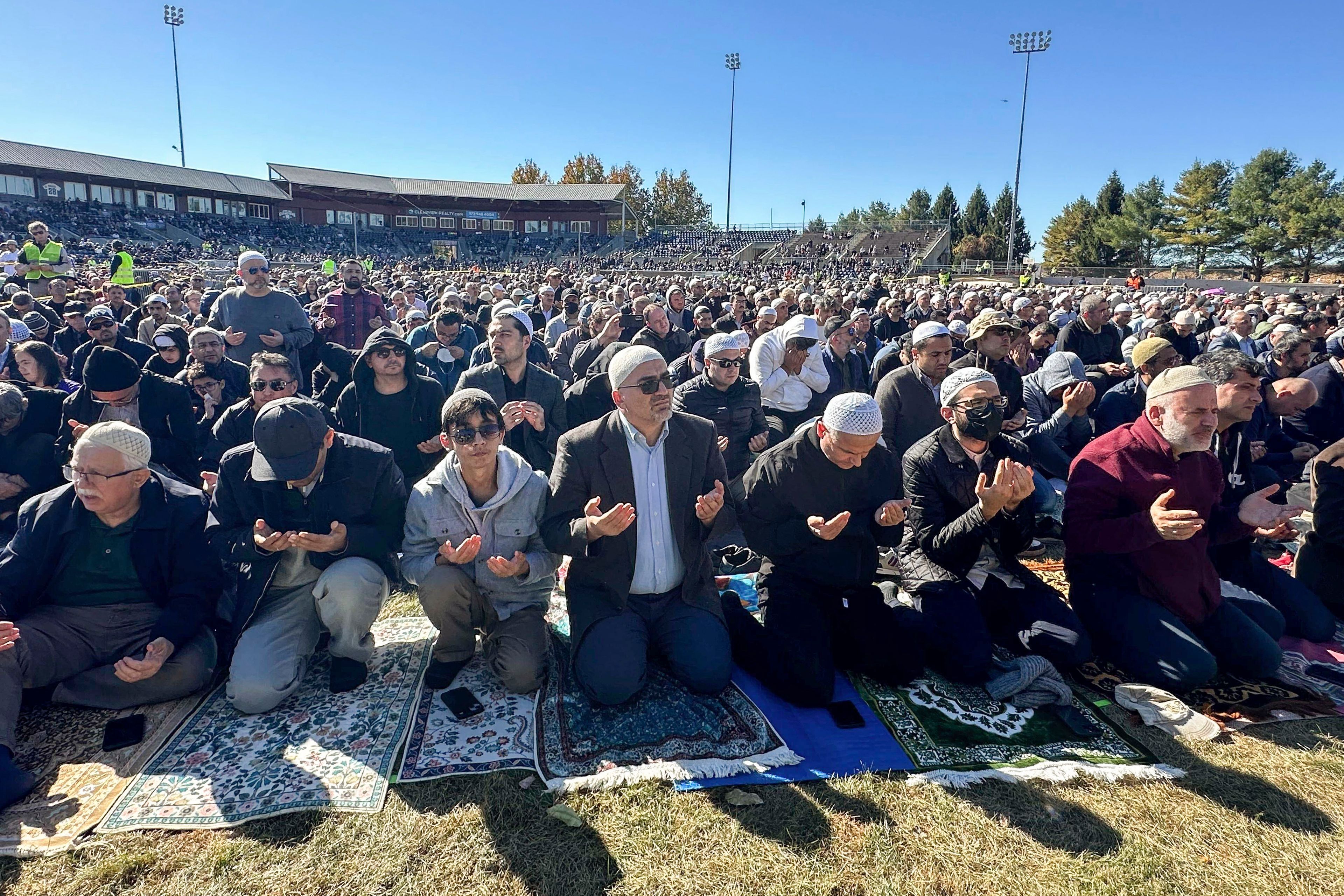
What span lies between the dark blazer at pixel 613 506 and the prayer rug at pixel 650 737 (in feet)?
1.11

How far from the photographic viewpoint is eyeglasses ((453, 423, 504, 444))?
349 cm

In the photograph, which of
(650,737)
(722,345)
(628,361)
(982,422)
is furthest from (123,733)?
(722,345)

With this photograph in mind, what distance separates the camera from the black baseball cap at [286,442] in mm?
3455

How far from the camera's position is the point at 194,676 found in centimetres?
347

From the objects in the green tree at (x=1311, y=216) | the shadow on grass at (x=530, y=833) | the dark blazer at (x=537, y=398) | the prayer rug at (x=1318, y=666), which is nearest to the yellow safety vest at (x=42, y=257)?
the dark blazer at (x=537, y=398)

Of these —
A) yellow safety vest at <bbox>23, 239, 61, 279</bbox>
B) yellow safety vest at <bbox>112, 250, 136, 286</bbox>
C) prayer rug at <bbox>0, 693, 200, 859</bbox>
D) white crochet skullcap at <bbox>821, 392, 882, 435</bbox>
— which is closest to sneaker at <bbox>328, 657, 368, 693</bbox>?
prayer rug at <bbox>0, 693, 200, 859</bbox>

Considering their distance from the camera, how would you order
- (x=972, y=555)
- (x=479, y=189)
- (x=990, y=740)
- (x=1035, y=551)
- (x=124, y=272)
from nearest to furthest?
(x=990, y=740) → (x=972, y=555) → (x=1035, y=551) → (x=124, y=272) → (x=479, y=189)

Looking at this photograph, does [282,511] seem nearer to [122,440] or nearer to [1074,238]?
[122,440]

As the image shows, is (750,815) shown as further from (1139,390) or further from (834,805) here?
(1139,390)

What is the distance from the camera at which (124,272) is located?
13.2 m

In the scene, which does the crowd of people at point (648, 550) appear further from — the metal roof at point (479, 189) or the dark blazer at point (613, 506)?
the metal roof at point (479, 189)

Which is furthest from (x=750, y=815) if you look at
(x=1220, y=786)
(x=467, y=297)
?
(x=467, y=297)

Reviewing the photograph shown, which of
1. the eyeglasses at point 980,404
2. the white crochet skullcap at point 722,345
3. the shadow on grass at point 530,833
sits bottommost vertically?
the shadow on grass at point 530,833

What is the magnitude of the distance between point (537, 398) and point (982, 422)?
3554 mm
